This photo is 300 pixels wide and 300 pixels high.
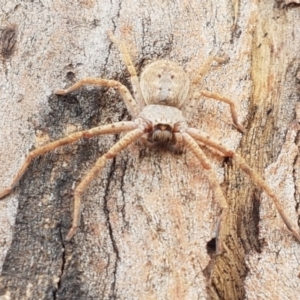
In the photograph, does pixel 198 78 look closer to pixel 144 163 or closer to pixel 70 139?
pixel 144 163

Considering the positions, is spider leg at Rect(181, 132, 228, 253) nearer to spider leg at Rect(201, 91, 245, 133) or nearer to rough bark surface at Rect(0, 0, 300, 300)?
rough bark surface at Rect(0, 0, 300, 300)

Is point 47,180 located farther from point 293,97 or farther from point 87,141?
point 293,97

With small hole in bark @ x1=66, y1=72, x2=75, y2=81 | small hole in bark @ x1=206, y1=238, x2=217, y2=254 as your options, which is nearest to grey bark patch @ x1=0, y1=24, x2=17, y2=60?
small hole in bark @ x1=66, y1=72, x2=75, y2=81

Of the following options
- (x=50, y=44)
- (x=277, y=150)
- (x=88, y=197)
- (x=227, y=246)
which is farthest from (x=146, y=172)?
(x=50, y=44)

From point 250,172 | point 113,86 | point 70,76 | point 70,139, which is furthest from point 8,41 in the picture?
point 250,172

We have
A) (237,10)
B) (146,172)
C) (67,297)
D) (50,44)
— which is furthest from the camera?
(237,10)

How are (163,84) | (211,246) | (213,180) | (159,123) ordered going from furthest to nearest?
1. (163,84)
2. (159,123)
3. (213,180)
4. (211,246)

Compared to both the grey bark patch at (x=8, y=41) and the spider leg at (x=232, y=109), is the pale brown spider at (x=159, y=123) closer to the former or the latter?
the spider leg at (x=232, y=109)
